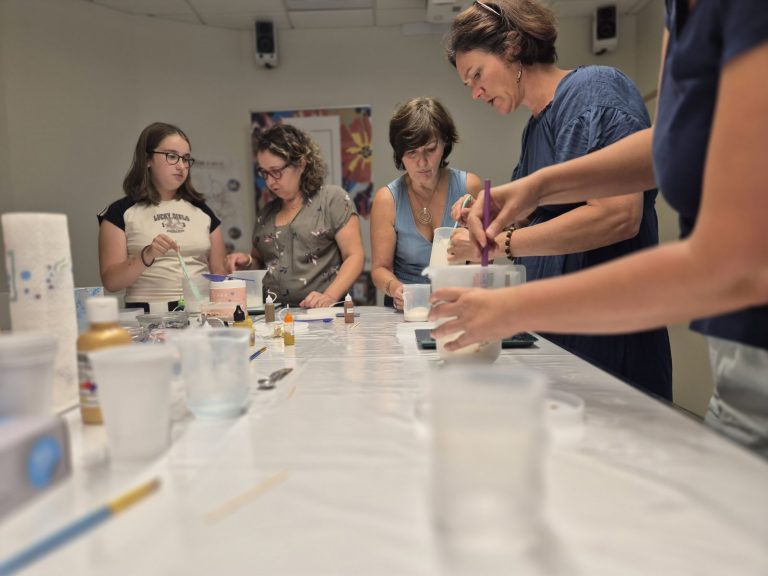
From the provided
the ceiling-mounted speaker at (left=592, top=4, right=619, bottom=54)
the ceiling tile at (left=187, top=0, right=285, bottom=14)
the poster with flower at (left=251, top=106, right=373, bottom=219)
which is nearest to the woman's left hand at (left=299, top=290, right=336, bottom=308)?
the poster with flower at (left=251, top=106, right=373, bottom=219)

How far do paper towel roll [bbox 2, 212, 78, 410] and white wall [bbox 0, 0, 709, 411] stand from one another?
2578mm

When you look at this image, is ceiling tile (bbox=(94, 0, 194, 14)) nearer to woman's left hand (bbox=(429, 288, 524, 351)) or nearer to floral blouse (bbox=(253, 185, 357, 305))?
→ floral blouse (bbox=(253, 185, 357, 305))

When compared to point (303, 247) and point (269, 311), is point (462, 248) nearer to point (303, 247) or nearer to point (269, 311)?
point (269, 311)

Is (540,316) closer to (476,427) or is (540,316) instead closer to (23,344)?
(476,427)

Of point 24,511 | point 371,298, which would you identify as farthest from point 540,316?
point 371,298

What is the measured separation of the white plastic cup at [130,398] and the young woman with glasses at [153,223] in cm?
160

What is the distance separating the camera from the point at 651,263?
1.79 ft

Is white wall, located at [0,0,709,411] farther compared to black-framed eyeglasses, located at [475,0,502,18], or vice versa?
white wall, located at [0,0,709,411]

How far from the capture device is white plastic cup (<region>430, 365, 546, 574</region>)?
42 cm

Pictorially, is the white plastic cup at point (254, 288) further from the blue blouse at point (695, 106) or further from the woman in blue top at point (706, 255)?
the blue blouse at point (695, 106)

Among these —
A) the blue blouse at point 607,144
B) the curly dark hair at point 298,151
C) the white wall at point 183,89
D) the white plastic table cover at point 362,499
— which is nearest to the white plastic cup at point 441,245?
the blue blouse at point 607,144

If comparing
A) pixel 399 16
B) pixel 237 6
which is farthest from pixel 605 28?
pixel 237 6

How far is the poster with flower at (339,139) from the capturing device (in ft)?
12.2

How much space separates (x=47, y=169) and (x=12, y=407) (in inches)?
115
